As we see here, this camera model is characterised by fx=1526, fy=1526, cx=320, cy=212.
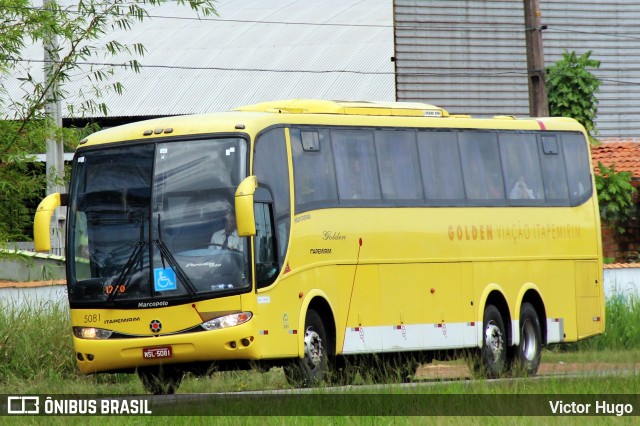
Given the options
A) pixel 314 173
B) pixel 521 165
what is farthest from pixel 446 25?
pixel 314 173

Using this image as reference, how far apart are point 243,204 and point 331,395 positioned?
2.63 meters

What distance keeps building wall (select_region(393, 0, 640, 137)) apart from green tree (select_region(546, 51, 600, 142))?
3.33 meters

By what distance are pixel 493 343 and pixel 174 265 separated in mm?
6068

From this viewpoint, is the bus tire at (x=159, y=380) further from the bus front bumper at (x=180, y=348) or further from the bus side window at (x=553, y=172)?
the bus side window at (x=553, y=172)

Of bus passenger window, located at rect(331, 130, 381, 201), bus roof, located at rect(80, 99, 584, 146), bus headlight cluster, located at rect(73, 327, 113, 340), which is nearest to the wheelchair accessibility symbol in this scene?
bus headlight cluster, located at rect(73, 327, 113, 340)

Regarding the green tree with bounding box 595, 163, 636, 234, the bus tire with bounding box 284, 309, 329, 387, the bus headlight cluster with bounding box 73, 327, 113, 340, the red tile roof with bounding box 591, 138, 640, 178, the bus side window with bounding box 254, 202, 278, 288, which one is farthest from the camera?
the red tile roof with bounding box 591, 138, 640, 178

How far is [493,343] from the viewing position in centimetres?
2064

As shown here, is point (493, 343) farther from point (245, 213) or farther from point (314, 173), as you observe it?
point (245, 213)

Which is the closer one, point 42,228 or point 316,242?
point 42,228

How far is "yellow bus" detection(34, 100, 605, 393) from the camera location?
16141 mm

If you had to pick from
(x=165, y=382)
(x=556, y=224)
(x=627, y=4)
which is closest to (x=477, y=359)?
(x=556, y=224)

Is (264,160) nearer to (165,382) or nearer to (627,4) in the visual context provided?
(165,382)

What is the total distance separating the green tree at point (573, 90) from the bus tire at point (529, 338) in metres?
16.1

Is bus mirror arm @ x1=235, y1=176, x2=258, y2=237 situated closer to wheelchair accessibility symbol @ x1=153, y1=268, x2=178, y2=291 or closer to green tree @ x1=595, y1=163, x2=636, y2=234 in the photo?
wheelchair accessibility symbol @ x1=153, y1=268, x2=178, y2=291
